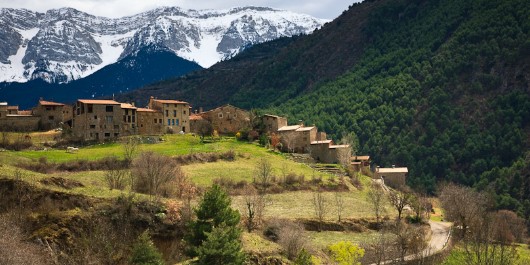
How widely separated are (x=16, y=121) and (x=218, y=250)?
5663 cm

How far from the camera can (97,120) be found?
9394 cm

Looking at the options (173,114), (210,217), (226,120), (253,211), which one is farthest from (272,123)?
(210,217)

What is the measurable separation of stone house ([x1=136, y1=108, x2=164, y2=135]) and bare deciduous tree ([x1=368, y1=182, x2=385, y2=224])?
31.9 m

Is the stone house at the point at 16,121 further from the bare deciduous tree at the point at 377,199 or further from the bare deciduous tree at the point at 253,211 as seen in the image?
the bare deciduous tree at the point at 377,199

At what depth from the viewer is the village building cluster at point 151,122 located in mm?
93688

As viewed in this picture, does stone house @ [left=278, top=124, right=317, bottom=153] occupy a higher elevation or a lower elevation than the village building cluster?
lower

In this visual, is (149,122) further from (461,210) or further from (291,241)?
(291,241)

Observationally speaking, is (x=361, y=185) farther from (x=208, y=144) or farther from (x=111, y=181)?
(x=111, y=181)

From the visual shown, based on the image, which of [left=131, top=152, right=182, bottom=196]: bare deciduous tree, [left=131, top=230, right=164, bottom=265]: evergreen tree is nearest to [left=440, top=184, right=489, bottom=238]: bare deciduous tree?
[left=131, top=152, right=182, bottom=196]: bare deciduous tree

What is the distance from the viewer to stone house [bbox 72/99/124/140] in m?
93.2

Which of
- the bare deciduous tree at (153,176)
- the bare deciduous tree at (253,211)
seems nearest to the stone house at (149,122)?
the bare deciduous tree at (153,176)

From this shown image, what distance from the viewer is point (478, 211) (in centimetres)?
8450

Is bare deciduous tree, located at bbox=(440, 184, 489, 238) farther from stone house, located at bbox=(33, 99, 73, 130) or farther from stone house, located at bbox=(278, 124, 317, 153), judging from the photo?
stone house, located at bbox=(33, 99, 73, 130)

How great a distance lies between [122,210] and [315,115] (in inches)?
5508
